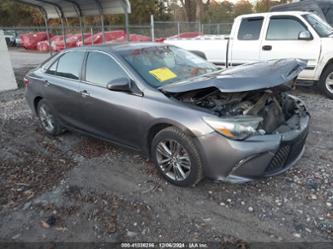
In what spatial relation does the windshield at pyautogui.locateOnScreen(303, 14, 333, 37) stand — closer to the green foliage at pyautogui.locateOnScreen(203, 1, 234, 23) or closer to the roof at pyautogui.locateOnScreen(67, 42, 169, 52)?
the roof at pyautogui.locateOnScreen(67, 42, 169, 52)

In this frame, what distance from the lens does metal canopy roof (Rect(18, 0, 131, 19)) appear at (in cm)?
873

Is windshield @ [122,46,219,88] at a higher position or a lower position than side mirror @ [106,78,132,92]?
higher

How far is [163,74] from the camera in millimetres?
3477

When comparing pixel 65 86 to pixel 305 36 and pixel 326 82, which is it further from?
pixel 326 82

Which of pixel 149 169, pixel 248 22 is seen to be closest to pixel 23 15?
pixel 248 22

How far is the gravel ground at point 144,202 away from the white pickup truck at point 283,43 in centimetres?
247

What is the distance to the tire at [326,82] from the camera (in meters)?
5.97

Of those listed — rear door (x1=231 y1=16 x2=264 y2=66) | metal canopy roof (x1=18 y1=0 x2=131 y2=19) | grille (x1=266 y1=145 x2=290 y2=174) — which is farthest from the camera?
Result: metal canopy roof (x1=18 y1=0 x2=131 y2=19)

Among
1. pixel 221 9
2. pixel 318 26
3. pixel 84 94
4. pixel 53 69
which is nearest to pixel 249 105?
pixel 84 94

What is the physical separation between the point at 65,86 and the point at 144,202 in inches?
89.9

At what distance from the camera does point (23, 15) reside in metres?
38.9

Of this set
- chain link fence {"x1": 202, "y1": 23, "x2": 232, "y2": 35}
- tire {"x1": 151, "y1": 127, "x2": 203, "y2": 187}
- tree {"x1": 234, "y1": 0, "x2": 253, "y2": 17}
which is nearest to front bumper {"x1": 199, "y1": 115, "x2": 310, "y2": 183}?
tire {"x1": 151, "y1": 127, "x2": 203, "y2": 187}

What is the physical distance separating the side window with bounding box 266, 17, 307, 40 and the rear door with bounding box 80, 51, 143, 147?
4538 millimetres

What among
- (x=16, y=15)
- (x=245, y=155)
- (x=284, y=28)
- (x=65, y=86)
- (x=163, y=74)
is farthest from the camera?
(x=16, y=15)
